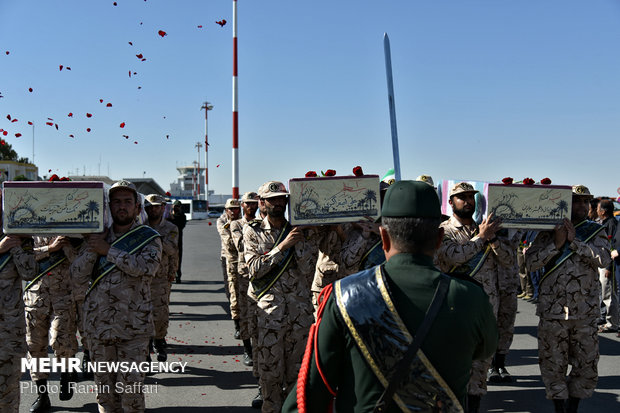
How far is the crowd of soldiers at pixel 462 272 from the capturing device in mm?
4824

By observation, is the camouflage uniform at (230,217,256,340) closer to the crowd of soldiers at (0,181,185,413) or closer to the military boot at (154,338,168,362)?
the military boot at (154,338,168,362)

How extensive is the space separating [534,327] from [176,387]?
254 inches

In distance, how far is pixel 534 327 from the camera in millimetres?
9398

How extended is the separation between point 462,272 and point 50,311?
458 cm

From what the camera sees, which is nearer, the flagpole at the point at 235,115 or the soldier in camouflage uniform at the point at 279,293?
the soldier in camouflage uniform at the point at 279,293

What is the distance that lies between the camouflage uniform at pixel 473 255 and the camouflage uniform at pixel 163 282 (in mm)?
3975

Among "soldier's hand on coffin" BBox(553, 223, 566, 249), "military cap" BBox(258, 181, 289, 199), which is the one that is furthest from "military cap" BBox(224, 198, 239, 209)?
"soldier's hand on coffin" BBox(553, 223, 566, 249)

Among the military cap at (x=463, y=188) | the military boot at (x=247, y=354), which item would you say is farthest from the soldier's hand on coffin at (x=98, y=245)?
the military boot at (x=247, y=354)

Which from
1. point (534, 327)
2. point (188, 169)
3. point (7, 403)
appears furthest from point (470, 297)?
point (188, 169)

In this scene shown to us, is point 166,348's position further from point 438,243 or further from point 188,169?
point 188,169

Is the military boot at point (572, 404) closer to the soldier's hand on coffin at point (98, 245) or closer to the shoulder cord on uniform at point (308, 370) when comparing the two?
the shoulder cord on uniform at point (308, 370)

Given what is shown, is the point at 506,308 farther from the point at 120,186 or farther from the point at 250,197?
the point at 120,186

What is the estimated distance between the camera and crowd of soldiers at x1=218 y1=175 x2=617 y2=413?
4824 mm

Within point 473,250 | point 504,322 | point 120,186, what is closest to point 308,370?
point 120,186
